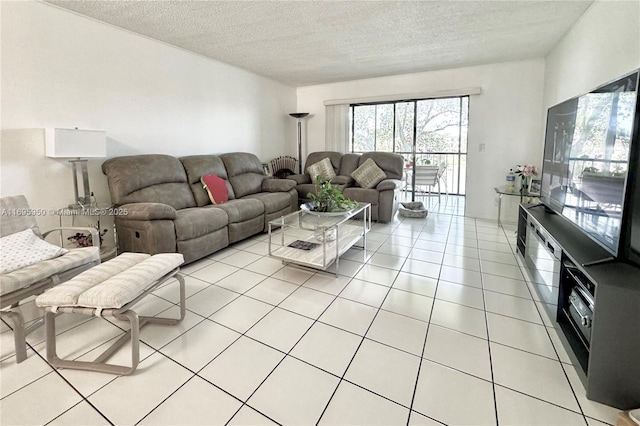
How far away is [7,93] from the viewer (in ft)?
8.28

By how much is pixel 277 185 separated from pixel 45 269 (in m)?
2.97

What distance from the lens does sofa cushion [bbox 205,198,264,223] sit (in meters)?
3.47

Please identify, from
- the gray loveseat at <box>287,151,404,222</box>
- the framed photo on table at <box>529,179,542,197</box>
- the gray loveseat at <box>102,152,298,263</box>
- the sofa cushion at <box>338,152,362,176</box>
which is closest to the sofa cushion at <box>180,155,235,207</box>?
the gray loveseat at <box>102,152,298,263</box>

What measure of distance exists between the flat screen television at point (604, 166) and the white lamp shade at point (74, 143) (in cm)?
370

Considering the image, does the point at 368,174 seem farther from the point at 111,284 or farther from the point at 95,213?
the point at 111,284

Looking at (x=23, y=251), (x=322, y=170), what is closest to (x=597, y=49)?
(x=322, y=170)

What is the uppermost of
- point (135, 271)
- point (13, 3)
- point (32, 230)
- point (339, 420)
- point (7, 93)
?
point (13, 3)

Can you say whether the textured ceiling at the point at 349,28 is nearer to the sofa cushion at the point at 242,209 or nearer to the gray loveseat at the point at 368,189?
the gray loveseat at the point at 368,189

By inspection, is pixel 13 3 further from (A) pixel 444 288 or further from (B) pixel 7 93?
(A) pixel 444 288

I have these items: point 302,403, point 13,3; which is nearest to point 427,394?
point 302,403

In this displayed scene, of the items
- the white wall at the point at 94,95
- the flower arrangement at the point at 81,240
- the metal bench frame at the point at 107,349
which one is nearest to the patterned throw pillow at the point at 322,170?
the white wall at the point at 94,95

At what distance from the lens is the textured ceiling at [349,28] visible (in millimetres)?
2730

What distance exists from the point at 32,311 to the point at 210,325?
1399 mm

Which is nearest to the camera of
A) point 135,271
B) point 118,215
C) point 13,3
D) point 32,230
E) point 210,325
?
point 135,271
